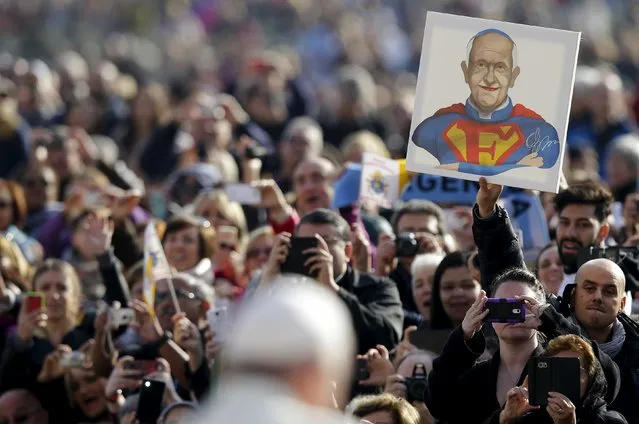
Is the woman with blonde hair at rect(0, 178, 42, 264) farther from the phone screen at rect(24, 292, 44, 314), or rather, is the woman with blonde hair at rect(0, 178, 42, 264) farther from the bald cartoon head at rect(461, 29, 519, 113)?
the bald cartoon head at rect(461, 29, 519, 113)

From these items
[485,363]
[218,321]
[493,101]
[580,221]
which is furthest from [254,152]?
[485,363]

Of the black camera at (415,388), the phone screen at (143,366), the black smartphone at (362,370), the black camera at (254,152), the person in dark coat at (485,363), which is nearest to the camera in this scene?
the person in dark coat at (485,363)

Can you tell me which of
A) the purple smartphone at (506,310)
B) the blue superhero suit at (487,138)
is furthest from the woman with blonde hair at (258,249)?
the purple smartphone at (506,310)

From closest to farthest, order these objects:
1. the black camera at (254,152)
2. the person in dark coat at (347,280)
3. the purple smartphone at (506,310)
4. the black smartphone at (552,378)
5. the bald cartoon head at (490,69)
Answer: the black smartphone at (552,378), the purple smartphone at (506,310), the bald cartoon head at (490,69), the person in dark coat at (347,280), the black camera at (254,152)

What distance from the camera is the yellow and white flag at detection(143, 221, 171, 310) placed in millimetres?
10109

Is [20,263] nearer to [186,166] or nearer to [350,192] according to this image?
[350,192]

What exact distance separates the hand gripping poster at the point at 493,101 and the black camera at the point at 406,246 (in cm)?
189

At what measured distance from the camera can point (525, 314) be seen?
7555mm

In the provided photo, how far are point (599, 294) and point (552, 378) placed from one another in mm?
889

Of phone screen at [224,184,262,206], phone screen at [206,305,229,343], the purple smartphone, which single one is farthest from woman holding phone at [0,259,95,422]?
the purple smartphone

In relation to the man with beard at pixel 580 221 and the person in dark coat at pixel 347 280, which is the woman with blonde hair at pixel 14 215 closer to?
the person in dark coat at pixel 347 280

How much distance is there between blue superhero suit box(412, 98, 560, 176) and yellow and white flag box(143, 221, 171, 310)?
92.9 inches

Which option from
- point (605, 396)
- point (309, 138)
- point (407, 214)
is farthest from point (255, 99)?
point (605, 396)

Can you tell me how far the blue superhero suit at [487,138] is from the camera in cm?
817
